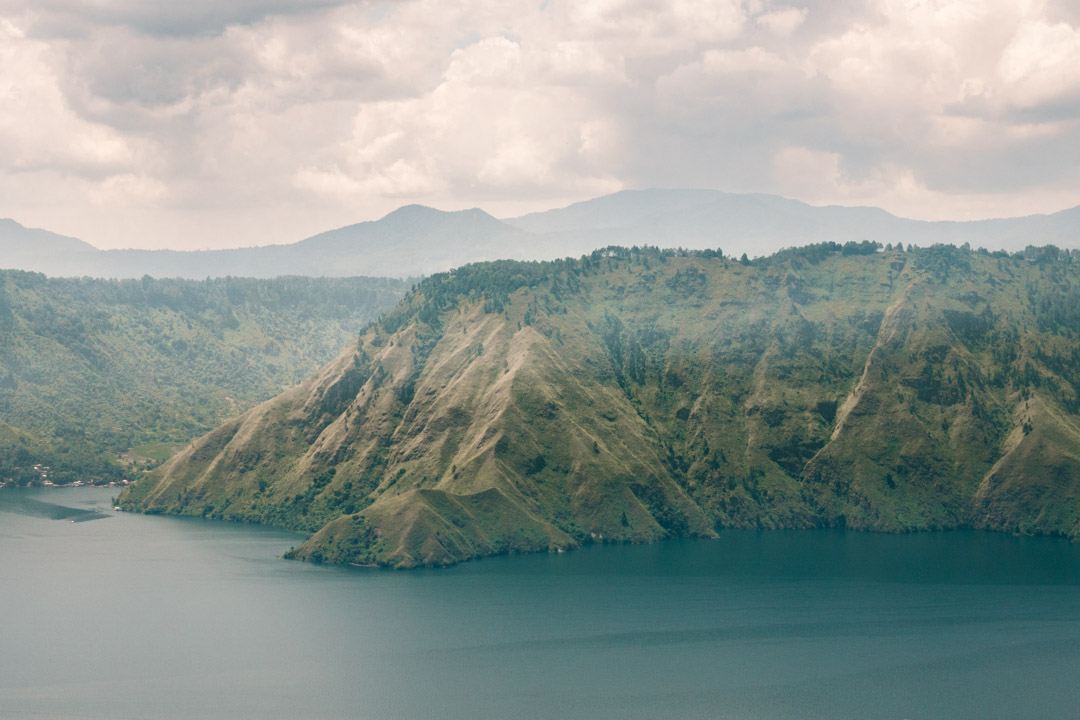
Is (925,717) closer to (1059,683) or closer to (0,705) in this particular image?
(1059,683)

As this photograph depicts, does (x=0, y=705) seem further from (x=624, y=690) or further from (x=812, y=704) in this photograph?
(x=812, y=704)

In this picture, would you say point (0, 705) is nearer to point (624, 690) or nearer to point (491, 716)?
point (491, 716)

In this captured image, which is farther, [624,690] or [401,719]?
[624,690]

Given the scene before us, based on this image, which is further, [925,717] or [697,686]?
[697,686]

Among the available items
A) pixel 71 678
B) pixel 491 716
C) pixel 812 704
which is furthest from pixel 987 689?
pixel 71 678

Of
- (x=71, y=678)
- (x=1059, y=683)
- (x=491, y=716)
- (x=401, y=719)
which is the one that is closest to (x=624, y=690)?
(x=491, y=716)

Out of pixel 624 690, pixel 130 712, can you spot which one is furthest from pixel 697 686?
pixel 130 712

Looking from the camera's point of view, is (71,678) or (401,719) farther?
(71,678)
